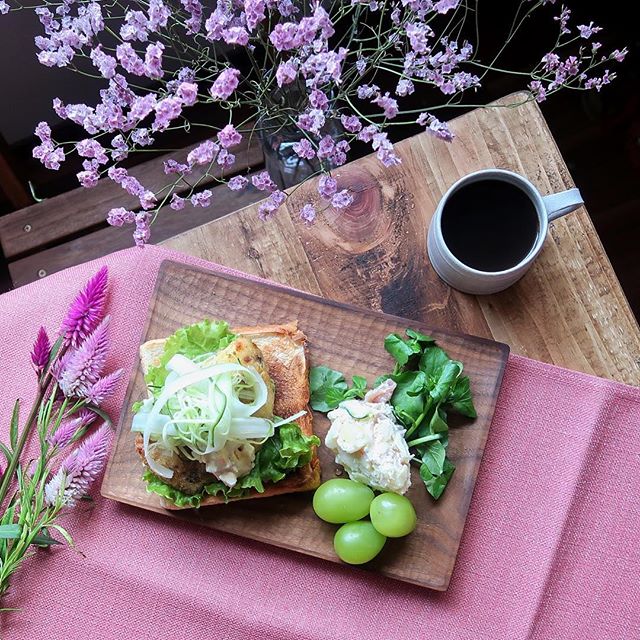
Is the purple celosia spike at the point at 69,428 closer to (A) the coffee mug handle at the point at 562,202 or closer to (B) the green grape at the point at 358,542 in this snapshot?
(B) the green grape at the point at 358,542

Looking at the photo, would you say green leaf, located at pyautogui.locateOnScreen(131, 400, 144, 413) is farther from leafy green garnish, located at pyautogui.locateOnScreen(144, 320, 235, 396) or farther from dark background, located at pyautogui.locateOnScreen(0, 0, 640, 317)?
dark background, located at pyautogui.locateOnScreen(0, 0, 640, 317)

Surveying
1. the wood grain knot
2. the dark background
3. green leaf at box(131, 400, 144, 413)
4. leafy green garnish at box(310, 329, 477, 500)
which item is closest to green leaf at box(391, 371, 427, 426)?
leafy green garnish at box(310, 329, 477, 500)

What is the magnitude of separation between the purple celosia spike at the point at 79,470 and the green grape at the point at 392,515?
1.31 feet

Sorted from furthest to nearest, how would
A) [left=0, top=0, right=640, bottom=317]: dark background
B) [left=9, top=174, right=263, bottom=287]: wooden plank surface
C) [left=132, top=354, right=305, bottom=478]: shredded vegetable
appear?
[left=0, top=0, right=640, bottom=317]: dark background, [left=9, top=174, right=263, bottom=287]: wooden plank surface, [left=132, top=354, right=305, bottom=478]: shredded vegetable

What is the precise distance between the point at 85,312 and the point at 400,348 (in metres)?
0.46

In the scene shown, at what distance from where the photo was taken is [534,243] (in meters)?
0.94

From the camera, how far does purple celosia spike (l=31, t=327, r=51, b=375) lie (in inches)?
39.8

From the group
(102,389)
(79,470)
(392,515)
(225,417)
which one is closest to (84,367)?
(102,389)

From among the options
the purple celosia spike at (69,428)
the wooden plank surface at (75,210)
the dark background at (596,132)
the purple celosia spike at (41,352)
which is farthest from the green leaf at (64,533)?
the dark background at (596,132)

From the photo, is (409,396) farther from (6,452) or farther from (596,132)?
(596,132)

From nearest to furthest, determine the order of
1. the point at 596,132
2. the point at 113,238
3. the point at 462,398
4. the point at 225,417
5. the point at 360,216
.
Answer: the point at 225,417 < the point at 462,398 < the point at 360,216 < the point at 113,238 < the point at 596,132

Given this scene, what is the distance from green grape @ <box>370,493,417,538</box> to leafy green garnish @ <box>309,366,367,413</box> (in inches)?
5.6

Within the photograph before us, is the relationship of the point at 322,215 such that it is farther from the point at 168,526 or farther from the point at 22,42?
the point at 22,42

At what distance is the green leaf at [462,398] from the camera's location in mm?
985
